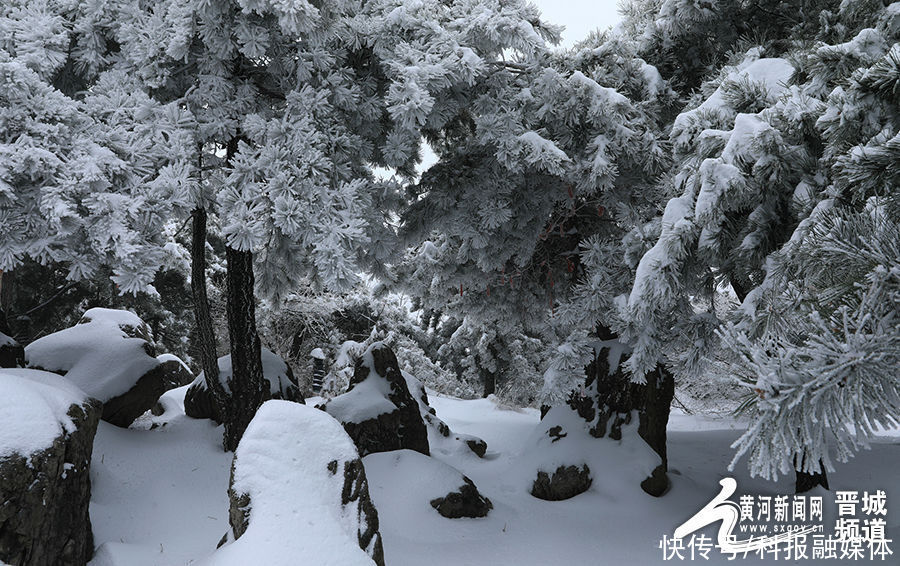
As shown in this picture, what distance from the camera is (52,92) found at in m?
4.25

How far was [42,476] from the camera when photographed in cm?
381

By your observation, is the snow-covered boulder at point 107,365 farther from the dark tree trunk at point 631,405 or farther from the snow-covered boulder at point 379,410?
the dark tree trunk at point 631,405

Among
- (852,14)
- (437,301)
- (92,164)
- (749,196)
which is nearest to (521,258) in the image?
(437,301)

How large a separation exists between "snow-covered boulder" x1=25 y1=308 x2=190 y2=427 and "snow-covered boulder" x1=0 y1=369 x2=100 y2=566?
79.3 inches

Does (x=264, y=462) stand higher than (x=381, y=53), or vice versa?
(x=381, y=53)

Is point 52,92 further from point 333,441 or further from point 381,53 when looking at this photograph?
point 333,441

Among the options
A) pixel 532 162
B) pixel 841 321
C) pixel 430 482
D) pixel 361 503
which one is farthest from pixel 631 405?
pixel 841 321

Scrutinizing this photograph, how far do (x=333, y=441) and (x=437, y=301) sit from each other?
210 inches

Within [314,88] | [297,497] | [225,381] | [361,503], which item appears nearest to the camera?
[297,497]

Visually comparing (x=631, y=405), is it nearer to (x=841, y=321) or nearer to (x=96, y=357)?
(x=841, y=321)

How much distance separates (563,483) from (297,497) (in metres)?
4.09

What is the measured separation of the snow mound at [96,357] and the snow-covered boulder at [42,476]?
200 centimetres

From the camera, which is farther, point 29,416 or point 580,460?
point 580,460

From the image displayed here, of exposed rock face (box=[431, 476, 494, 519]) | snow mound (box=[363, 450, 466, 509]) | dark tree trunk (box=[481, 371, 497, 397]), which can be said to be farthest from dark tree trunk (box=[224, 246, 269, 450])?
dark tree trunk (box=[481, 371, 497, 397])
